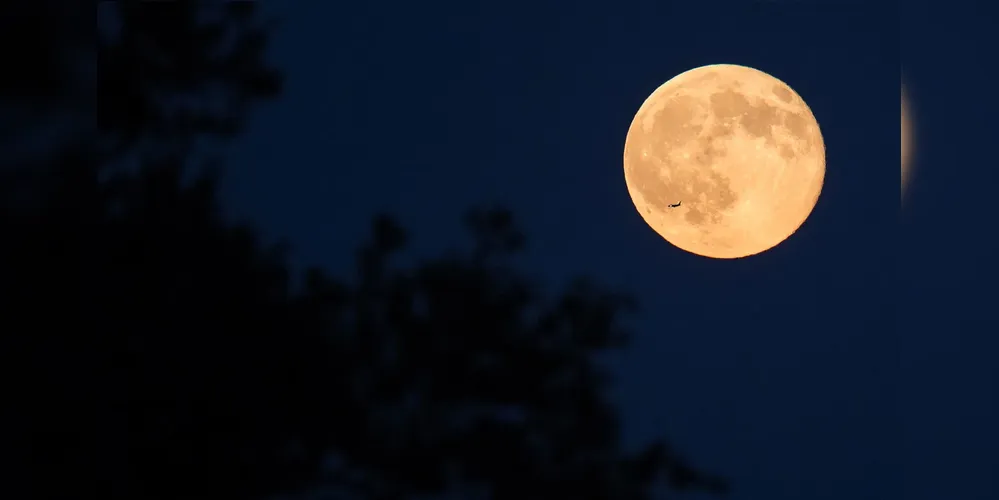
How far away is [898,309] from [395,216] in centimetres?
200

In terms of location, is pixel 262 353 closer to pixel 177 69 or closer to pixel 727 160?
pixel 177 69

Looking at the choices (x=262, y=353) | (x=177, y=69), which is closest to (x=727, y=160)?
(x=262, y=353)

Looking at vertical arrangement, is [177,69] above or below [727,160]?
below

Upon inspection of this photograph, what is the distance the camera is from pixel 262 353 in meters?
3.46

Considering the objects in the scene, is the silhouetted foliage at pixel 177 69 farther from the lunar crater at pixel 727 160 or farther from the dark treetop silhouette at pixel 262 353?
the lunar crater at pixel 727 160

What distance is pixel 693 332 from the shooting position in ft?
14.6

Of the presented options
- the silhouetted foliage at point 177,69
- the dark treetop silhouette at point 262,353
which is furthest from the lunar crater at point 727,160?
the silhouetted foliage at point 177,69

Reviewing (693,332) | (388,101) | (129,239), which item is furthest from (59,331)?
(693,332)

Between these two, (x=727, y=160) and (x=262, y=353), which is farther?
(x=727, y=160)

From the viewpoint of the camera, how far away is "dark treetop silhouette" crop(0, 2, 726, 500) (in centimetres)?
271

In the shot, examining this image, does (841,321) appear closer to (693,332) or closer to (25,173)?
(693,332)

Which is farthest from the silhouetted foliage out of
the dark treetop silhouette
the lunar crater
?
the lunar crater

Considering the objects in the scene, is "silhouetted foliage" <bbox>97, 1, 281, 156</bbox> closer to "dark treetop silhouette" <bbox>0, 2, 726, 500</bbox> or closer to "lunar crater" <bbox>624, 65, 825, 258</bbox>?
"dark treetop silhouette" <bbox>0, 2, 726, 500</bbox>

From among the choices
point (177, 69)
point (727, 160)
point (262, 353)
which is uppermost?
point (727, 160)
